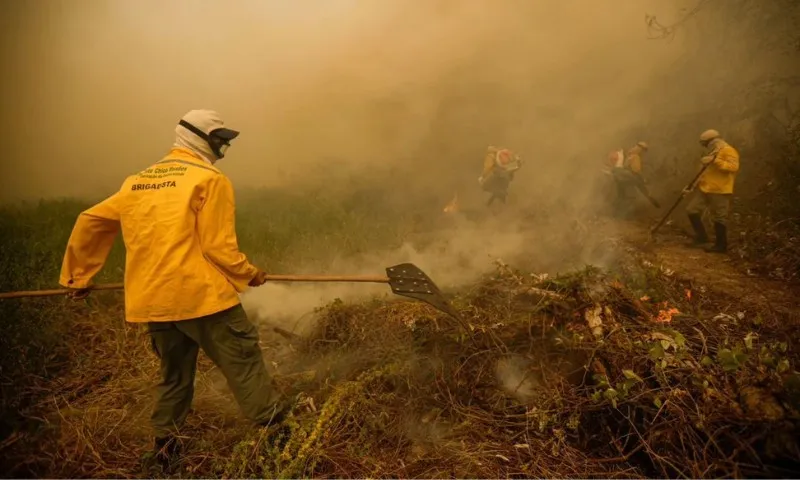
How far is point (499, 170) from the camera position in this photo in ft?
23.7

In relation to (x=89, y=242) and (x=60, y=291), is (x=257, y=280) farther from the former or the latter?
(x=60, y=291)

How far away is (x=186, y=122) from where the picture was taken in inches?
85.3

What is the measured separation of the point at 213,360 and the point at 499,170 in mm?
6179

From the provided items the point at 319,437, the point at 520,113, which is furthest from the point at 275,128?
the point at 319,437

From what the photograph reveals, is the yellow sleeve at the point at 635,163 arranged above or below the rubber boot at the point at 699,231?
above

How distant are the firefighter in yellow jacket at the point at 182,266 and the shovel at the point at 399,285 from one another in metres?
0.25

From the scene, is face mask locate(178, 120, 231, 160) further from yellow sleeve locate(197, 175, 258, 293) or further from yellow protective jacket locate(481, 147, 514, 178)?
yellow protective jacket locate(481, 147, 514, 178)

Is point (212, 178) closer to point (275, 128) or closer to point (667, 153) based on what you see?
point (275, 128)

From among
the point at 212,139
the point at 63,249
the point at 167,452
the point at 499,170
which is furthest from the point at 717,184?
the point at 63,249

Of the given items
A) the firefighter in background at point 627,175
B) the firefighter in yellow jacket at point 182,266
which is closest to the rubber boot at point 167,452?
the firefighter in yellow jacket at point 182,266

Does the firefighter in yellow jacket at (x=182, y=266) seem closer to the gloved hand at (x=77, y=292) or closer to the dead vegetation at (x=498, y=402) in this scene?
the gloved hand at (x=77, y=292)

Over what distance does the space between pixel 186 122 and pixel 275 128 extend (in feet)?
19.9

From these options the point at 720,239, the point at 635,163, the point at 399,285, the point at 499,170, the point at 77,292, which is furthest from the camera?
the point at 499,170

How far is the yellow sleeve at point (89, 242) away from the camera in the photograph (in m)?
2.08
